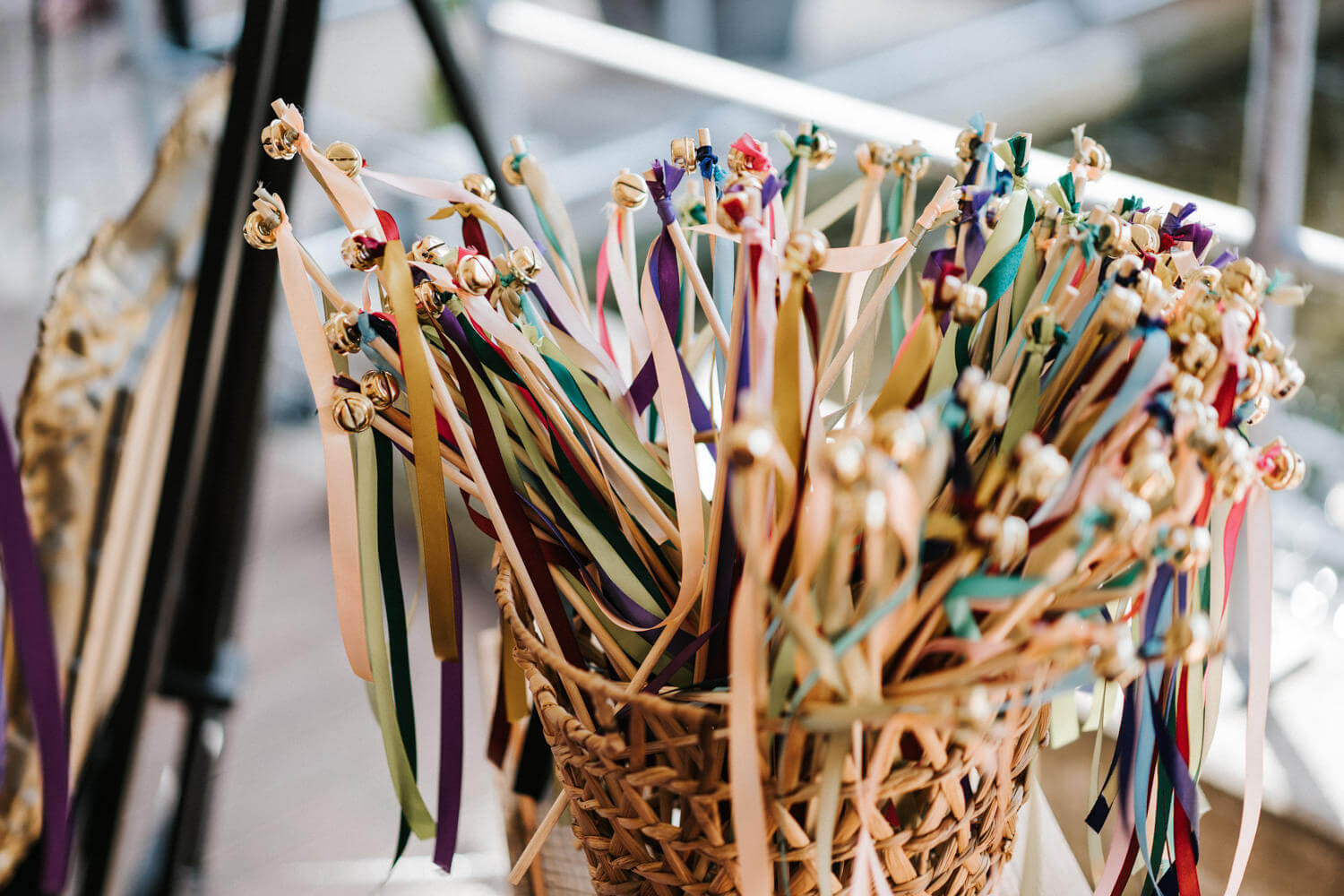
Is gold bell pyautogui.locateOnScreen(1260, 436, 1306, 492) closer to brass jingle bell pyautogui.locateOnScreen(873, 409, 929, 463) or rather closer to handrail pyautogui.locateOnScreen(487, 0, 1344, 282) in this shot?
brass jingle bell pyautogui.locateOnScreen(873, 409, 929, 463)

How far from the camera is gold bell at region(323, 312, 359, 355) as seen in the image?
0.85 feet

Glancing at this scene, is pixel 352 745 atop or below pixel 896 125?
below

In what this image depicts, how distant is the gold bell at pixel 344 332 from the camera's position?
0.85 feet

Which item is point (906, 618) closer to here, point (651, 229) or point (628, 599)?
point (628, 599)

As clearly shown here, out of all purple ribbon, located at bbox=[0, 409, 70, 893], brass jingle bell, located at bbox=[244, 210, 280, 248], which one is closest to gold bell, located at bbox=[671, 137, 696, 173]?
brass jingle bell, located at bbox=[244, 210, 280, 248]

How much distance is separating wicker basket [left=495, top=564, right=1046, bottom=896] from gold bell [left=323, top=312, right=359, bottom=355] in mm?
83

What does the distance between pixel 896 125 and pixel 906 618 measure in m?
0.71

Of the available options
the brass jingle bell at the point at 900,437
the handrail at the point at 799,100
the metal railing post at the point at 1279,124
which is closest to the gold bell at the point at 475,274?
the brass jingle bell at the point at 900,437

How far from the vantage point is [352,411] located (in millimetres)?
251

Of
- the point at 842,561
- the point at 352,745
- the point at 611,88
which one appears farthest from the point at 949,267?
the point at 611,88

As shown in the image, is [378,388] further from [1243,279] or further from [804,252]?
[1243,279]

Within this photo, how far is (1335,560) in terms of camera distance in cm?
76

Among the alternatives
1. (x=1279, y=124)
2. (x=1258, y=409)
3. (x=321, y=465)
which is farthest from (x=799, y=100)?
(x=1258, y=409)

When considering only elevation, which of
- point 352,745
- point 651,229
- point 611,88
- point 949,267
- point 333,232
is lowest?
point 352,745
